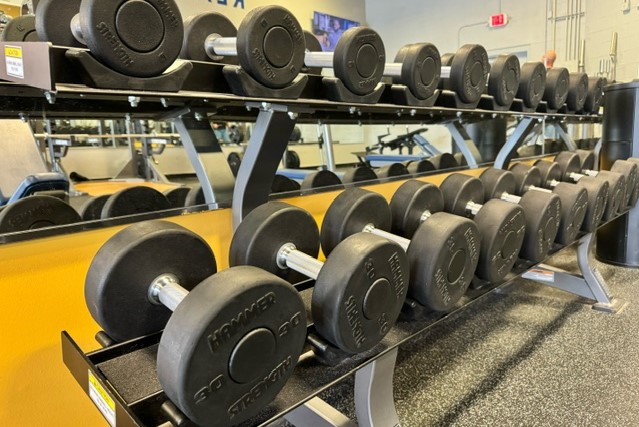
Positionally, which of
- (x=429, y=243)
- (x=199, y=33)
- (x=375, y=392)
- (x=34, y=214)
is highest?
(x=199, y=33)

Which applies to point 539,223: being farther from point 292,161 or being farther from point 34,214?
point 292,161

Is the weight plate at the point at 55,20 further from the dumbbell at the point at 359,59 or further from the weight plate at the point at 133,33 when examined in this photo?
the dumbbell at the point at 359,59

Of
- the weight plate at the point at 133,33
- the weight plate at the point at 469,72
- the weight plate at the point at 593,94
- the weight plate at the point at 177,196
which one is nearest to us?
the weight plate at the point at 133,33

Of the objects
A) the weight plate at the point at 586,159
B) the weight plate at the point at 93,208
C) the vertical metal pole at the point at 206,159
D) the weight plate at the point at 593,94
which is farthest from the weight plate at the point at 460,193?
the weight plate at the point at 593,94

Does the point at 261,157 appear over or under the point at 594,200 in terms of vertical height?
over

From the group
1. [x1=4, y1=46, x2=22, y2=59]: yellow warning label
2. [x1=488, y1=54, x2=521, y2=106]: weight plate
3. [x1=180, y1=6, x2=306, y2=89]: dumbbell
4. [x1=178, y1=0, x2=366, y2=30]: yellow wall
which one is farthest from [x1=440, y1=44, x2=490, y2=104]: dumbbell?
[x1=178, y1=0, x2=366, y2=30]: yellow wall

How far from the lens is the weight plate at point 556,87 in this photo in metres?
2.10

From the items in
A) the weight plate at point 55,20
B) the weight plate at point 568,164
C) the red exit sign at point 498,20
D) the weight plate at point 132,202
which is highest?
the red exit sign at point 498,20

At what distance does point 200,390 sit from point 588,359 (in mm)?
1355

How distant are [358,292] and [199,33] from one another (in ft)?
2.92

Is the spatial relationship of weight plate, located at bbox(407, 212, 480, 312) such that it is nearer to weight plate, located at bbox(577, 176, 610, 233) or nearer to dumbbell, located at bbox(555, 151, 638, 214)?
weight plate, located at bbox(577, 176, 610, 233)

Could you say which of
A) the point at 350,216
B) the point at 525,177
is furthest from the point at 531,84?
the point at 350,216

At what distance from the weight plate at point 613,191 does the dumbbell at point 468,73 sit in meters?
0.72

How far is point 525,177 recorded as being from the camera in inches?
73.0
